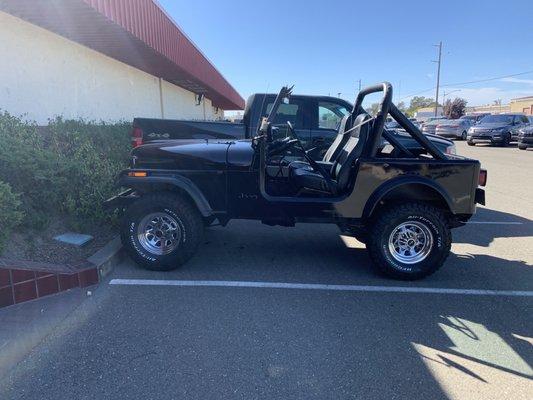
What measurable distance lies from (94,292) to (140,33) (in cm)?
703

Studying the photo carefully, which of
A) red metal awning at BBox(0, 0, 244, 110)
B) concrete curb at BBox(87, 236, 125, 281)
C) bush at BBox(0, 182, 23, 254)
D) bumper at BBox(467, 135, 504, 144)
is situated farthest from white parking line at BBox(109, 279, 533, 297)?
bumper at BBox(467, 135, 504, 144)

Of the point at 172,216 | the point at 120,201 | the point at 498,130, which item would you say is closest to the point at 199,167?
the point at 172,216

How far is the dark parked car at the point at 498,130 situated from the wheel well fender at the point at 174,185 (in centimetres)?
2461

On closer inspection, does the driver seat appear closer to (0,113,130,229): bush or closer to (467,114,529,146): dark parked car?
(0,113,130,229): bush

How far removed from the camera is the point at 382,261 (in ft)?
14.2

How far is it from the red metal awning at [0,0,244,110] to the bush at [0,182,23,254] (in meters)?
3.93

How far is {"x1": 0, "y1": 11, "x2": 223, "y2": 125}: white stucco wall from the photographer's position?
6.84 metres

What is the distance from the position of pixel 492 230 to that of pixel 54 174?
6.30 meters

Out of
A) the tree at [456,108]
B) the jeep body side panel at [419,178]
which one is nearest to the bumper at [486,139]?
the jeep body side panel at [419,178]

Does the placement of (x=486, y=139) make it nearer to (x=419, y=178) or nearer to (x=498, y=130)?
(x=498, y=130)

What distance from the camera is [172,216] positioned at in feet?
14.2

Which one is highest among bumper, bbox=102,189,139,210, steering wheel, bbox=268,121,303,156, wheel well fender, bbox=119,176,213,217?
steering wheel, bbox=268,121,303,156

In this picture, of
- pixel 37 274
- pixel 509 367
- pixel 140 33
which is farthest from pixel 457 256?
pixel 140 33

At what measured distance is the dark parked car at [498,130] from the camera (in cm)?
2430
